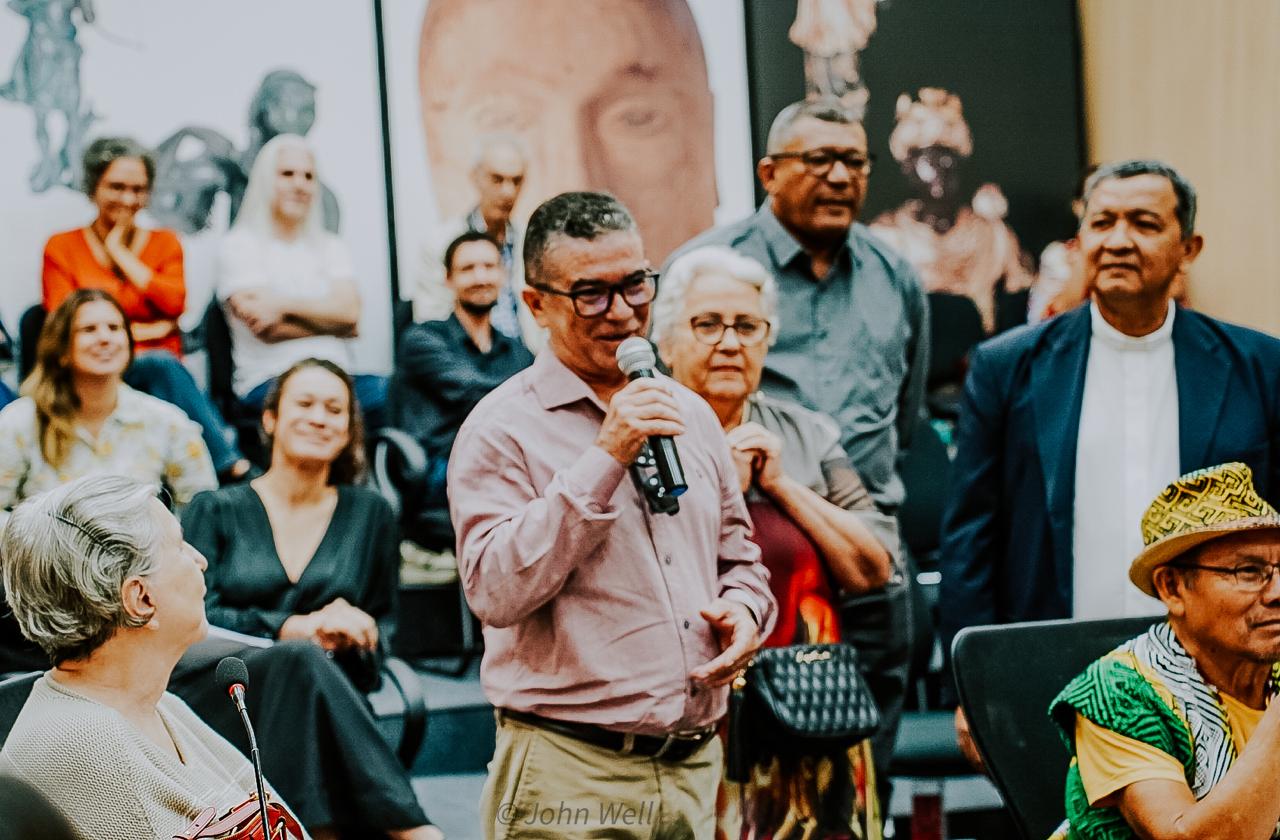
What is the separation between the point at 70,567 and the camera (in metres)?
2.17

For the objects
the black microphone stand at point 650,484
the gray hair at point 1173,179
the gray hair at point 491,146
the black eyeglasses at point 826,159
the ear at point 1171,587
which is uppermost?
the gray hair at point 491,146

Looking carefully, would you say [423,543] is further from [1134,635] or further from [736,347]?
[1134,635]

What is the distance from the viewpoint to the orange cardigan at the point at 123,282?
18.3ft

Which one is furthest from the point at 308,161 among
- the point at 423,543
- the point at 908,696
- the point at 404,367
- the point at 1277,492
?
the point at 1277,492

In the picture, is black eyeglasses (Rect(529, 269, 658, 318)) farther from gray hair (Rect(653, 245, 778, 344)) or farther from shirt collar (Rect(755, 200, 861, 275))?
shirt collar (Rect(755, 200, 861, 275))

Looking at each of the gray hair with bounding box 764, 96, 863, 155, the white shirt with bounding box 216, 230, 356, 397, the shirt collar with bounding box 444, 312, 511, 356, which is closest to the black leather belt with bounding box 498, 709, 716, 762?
the gray hair with bounding box 764, 96, 863, 155

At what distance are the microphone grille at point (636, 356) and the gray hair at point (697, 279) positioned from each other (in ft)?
2.84

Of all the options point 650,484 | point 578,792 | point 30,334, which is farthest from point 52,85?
point 578,792

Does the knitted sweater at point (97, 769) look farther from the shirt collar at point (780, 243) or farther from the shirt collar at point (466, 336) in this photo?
the shirt collar at point (466, 336)

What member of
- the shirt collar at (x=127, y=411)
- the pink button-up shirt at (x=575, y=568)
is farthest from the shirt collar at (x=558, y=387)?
the shirt collar at (x=127, y=411)

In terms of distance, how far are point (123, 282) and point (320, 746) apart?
3.06m

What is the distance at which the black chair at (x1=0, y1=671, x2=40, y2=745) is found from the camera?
2512mm

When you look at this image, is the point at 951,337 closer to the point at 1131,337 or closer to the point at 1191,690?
the point at 1131,337

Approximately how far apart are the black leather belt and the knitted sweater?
49cm
